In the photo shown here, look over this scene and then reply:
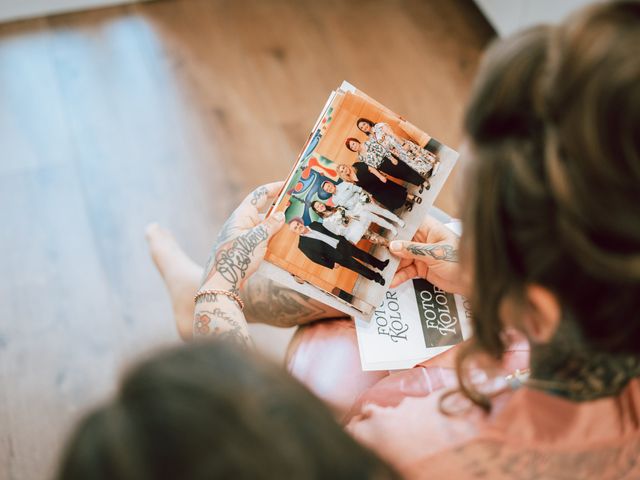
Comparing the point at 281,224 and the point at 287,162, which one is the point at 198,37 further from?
the point at 281,224

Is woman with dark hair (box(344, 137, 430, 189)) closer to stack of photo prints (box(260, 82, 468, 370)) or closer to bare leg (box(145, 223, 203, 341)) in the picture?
stack of photo prints (box(260, 82, 468, 370))

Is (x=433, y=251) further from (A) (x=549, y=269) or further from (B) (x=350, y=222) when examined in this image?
(A) (x=549, y=269)

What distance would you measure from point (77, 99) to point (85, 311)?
670 mm

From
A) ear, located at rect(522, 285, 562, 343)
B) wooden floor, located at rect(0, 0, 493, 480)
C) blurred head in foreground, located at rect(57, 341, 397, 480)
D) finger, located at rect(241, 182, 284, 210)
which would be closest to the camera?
blurred head in foreground, located at rect(57, 341, 397, 480)

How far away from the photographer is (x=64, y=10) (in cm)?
196

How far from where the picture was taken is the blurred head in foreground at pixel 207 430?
378mm

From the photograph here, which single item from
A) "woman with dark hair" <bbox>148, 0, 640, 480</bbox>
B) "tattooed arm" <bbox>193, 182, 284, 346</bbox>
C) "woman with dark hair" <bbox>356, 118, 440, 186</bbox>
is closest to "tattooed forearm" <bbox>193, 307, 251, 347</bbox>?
"tattooed arm" <bbox>193, 182, 284, 346</bbox>

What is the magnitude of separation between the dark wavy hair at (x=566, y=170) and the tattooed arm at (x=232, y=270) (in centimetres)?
45

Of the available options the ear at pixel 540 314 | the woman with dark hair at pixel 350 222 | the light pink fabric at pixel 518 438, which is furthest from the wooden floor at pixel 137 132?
the ear at pixel 540 314

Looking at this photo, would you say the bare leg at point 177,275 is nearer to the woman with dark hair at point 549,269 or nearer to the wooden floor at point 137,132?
the wooden floor at point 137,132

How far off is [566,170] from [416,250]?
0.48 metres

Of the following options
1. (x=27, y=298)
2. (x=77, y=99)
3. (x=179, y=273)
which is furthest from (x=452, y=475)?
(x=77, y=99)

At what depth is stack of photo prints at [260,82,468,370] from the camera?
976 millimetres

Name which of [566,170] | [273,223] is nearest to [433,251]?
[273,223]
